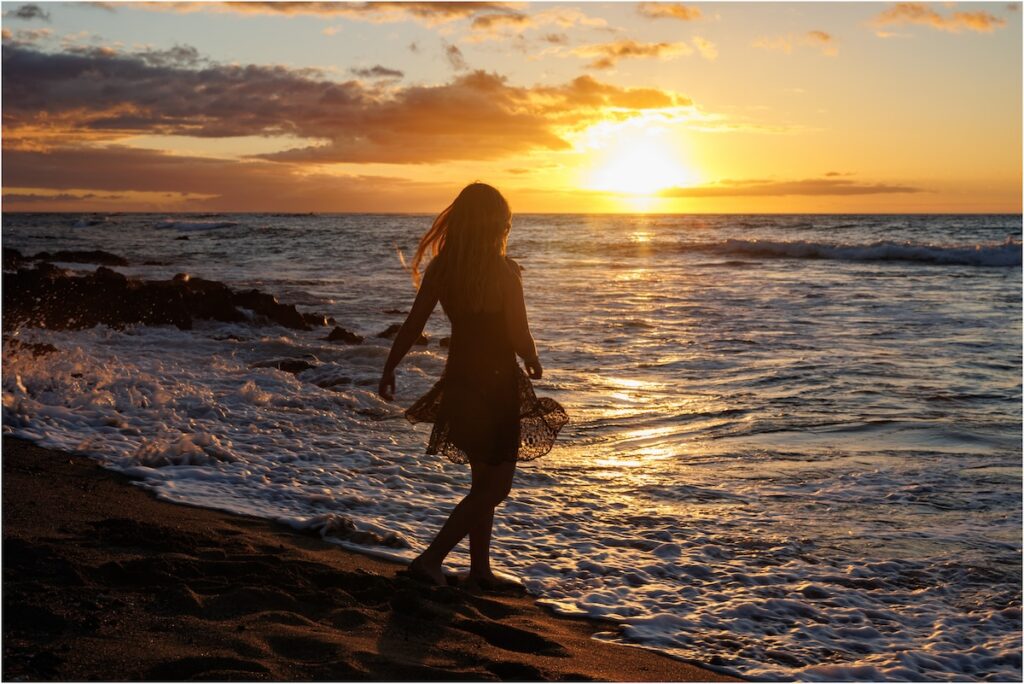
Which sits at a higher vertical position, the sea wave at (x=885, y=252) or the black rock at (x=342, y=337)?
the sea wave at (x=885, y=252)

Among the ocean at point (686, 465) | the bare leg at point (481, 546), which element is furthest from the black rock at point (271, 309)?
the bare leg at point (481, 546)

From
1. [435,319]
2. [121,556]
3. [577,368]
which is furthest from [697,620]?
[435,319]

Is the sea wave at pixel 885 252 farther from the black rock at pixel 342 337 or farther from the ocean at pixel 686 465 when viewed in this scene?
the black rock at pixel 342 337

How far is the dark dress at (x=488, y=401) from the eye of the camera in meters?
4.79

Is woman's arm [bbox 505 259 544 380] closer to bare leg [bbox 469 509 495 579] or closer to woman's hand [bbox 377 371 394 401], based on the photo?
woman's hand [bbox 377 371 394 401]

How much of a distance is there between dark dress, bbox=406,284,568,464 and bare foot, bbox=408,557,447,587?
61 cm

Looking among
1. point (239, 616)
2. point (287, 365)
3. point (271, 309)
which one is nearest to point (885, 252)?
point (271, 309)

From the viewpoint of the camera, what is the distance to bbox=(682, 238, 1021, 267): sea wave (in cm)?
3616

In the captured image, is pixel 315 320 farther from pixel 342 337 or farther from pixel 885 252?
pixel 885 252

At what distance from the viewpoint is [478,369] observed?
15.8 feet

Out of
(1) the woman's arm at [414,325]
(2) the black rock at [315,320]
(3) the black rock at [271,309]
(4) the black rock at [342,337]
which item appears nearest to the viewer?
(1) the woman's arm at [414,325]

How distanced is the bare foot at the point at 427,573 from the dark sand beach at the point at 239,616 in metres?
0.11

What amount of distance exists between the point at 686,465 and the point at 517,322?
353 centimetres

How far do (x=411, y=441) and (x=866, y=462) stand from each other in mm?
4006
